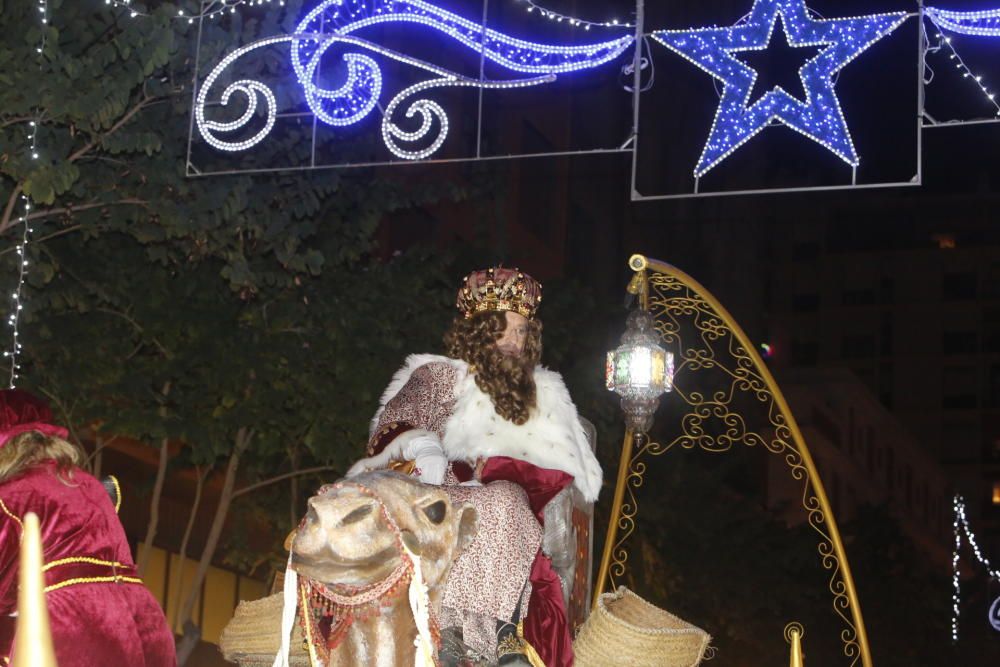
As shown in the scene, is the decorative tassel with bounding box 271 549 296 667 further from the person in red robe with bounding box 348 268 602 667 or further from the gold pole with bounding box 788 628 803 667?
the gold pole with bounding box 788 628 803 667

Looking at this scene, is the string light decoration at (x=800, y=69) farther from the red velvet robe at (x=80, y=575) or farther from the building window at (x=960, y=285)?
the building window at (x=960, y=285)

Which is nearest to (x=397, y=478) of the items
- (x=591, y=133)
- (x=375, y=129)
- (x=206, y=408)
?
(x=375, y=129)

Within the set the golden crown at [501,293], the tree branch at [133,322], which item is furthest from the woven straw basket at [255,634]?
the tree branch at [133,322]

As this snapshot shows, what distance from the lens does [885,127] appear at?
7.20 metres

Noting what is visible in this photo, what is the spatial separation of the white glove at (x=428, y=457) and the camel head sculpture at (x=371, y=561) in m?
1.15

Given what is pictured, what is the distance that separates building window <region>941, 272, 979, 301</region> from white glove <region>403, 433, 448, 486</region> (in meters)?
98.4

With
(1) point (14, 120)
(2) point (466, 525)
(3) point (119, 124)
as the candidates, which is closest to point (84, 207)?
(3) point (119, 124)

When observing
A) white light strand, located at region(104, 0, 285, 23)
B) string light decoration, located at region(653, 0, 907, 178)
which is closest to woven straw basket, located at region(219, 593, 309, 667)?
string light decoration, located at region(653, 0, 907, 178)

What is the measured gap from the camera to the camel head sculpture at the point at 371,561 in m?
4.19

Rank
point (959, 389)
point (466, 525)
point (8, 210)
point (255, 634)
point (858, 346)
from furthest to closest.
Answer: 1. point (959, 389)
2. point (858, 346)
3. point (8, 210)
4. point (255, 634)
5. point (466, 525)

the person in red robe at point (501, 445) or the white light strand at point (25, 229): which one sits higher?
the white light strand at point (25, 229)

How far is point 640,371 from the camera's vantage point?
9758 mm

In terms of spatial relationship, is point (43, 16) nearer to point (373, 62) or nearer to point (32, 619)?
point (373, 62)

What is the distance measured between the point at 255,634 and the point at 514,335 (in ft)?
5.40
